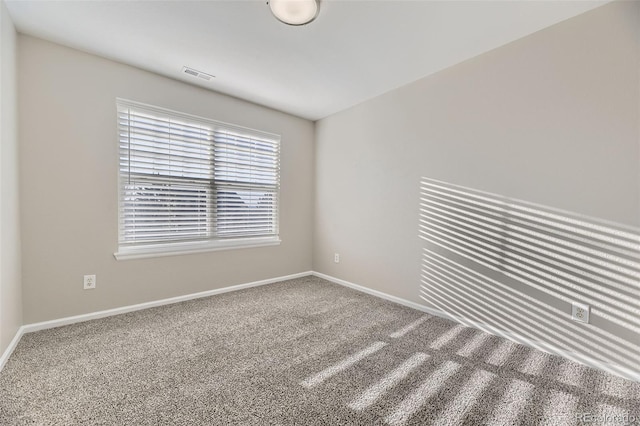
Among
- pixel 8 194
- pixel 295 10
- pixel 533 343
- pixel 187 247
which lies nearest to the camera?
pixel 295 10

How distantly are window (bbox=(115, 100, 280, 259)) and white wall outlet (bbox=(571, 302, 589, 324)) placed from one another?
2.94 metres

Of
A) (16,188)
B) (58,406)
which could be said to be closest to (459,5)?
(58,406)

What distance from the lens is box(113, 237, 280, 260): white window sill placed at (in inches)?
101

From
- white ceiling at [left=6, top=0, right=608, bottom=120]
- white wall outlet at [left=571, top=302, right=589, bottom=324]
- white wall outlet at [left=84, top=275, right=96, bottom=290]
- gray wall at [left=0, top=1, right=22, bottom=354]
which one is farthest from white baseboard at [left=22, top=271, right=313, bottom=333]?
white wall outlet at [left=571, top=302, right=589, bottom=324]

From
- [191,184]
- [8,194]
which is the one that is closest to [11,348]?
[8,194]

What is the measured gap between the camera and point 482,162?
2.32m

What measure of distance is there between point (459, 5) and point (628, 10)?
1.01 metres

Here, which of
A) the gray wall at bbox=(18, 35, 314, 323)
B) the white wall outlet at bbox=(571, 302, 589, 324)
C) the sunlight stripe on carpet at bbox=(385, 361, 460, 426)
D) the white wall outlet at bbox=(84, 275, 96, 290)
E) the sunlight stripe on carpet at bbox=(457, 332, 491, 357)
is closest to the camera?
the sunlight stripe on carpet at bbox=(385, 361, 460, 426)

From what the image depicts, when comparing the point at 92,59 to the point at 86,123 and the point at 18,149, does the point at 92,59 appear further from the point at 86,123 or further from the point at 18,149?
the point at 18,149

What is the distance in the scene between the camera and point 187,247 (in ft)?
9.55

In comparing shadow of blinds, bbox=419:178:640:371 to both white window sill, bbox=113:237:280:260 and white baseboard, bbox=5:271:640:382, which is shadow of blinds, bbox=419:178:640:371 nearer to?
white baseboard, bbox=5:271:640:382

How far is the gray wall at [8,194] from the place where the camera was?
1745 millimetres

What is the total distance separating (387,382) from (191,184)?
2.58 meters

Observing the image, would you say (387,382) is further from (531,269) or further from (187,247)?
(187,247)
